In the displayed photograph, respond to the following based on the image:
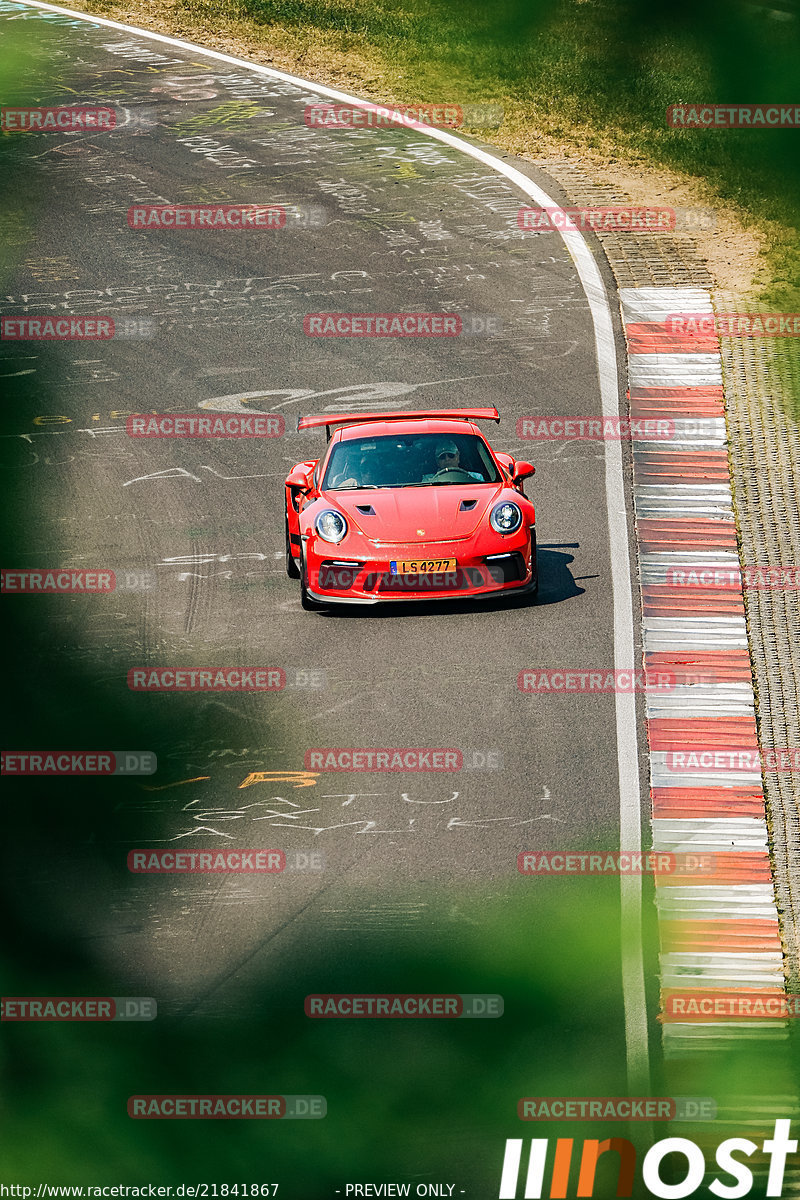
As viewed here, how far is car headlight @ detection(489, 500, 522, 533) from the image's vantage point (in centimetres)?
1095

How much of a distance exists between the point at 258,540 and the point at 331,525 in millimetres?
2024

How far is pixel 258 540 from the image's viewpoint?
12953 mm

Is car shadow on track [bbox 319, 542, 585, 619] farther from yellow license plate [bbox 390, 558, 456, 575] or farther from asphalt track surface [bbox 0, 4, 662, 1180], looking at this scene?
yellow license plate [bbox 390, 558, 456, 575]

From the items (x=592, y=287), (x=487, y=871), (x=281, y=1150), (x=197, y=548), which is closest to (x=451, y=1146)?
(x=281, y=1150)

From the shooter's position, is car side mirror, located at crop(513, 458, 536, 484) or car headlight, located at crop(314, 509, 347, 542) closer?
car headlight, located at crop(314, 509, 347, 542)

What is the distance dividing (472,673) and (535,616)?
1.05 m

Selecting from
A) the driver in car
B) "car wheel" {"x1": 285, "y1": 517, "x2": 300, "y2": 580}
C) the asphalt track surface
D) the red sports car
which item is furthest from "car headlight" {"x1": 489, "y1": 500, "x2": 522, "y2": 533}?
"car wheel" {"x1": 285, "y1": 517, "x2": 300, "y2": 580}

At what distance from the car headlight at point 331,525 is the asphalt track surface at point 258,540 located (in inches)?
31.5

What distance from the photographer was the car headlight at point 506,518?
35.9 ft

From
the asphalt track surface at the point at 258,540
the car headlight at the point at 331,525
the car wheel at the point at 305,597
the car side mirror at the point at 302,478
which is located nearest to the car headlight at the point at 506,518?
the asphalt track surface at the point at 258,540

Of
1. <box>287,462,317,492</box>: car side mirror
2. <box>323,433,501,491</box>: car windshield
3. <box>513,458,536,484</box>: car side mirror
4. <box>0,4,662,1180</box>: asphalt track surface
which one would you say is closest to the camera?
<box>0,4,662,1180</box>: asphalt track surface

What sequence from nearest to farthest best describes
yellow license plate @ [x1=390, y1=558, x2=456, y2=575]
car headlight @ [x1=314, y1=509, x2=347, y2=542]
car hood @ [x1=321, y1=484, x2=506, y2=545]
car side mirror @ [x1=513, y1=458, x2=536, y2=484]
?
yellow license plate @ [x1=390, y1=558, x2=456, y2=575] → car hood @ [x1=321, y1=484, x2=506, y2=545] → car headlight @ [x1=314, y1=509, x2=347, y2=542] → car side mirror @ [x1=513, y1=458, x2=536, y2=484]

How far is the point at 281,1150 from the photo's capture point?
16.1 ft

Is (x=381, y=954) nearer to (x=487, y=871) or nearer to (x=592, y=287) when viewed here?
(x=487, y=871)
